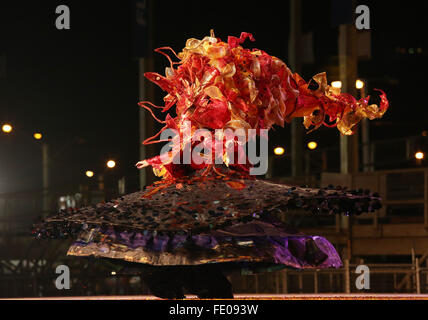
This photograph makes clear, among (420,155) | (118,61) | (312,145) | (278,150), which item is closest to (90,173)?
(118,61)

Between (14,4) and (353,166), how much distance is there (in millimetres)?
10490

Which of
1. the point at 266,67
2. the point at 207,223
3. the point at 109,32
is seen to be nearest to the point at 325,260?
the point at 207,223

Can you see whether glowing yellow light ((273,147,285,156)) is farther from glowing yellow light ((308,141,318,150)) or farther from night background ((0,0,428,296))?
glowing yellow light ((308,141,318,150))

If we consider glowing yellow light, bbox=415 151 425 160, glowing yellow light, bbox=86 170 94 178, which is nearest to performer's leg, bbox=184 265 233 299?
glowing yellow light, bbox=415 151 425 160

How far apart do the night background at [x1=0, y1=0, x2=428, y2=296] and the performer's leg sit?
14507 mm

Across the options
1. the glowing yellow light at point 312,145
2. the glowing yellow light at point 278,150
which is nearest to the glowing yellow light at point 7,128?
the glowing yellow light at point 278,150

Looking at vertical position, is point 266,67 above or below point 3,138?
below

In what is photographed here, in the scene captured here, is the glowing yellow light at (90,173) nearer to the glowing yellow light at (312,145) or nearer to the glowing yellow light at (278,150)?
the glowing yellow light at (278,150)

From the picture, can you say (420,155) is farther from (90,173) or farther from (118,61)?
(90,173)

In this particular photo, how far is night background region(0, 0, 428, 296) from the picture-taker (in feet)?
70.7

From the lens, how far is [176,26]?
21.8 meters

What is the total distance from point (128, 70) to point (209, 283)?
18.7 meters
